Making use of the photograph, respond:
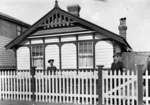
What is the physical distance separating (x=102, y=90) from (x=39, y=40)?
6.82 meters

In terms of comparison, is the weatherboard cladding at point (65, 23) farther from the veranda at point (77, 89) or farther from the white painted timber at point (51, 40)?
the veranda at point (77, 89)

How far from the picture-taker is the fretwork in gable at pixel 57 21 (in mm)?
10809

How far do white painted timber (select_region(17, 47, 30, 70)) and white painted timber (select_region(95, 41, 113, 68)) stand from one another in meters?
5.05

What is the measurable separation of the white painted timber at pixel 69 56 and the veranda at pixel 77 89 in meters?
3.26

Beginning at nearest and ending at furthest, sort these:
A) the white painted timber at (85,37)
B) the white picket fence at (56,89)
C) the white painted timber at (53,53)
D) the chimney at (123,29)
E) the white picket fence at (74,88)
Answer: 1. the white picket fence at (74,88)
2. the white picket fence at (56,89)
3. the white painted timber at (85,37)
4. the white painted timber at (53,53)
5. the chimney at (123,29)

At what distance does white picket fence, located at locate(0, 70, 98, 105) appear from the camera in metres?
6.93

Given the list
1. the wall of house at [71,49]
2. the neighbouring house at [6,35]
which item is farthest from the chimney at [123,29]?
the neighbouring house at [6,35]

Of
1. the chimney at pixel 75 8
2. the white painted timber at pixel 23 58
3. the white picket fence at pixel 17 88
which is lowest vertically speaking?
the white picket fence at pixel 17 88

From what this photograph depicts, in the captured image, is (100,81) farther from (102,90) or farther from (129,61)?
(129,61)

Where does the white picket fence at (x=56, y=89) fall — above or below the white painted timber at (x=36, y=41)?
below

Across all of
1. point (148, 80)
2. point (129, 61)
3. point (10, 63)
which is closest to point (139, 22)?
point (129, 61)

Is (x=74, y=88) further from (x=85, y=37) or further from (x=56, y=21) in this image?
(x=56, y=21)

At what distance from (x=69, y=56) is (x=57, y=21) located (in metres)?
2.41

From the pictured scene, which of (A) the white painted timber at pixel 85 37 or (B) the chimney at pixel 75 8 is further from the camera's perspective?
(B) the chimney at pixel 75 8
